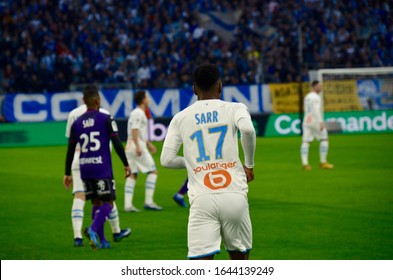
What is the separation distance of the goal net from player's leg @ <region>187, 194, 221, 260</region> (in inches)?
1121

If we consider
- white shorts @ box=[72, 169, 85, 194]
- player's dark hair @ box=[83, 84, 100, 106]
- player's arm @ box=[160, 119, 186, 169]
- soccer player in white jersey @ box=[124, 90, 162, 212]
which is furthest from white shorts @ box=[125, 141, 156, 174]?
player's arm @ box=[160, 119, 186, 169]

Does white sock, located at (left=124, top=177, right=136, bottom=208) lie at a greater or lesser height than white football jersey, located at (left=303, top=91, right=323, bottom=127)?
lesser

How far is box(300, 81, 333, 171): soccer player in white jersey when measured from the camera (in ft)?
72.9

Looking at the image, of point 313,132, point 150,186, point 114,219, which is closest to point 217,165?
point 114,219

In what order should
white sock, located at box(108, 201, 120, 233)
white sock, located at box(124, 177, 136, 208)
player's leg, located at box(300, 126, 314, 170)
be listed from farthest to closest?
player's leg, located at box(300, 126, 314, 170) < white sock, located at box(124, 177, 136, 208) < white sock, located at box(108, 201, 120, 233)

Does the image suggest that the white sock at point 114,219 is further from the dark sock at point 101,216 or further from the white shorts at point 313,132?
the white shorts at point 313,132

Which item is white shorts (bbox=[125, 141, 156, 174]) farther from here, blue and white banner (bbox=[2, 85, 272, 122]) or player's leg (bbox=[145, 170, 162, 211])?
blue and white banner (bbox=[2, 85, 272, 122])

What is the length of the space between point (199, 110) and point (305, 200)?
32.8 feet

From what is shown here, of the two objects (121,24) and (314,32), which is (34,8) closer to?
(121,24)

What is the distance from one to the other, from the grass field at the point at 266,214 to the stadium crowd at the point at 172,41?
1032 cm

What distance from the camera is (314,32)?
41406 mm

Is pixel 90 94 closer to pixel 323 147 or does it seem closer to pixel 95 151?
pixel 95 151

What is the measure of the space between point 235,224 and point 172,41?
32.6m

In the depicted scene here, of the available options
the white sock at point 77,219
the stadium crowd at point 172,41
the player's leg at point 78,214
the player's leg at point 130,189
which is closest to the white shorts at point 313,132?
the player's leg at point 130,189
